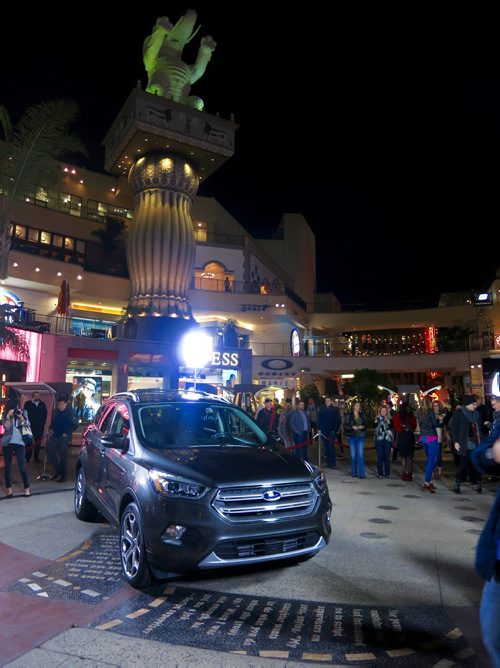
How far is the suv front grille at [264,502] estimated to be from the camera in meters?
4.22

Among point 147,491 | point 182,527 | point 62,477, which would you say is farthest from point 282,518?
point 62,477

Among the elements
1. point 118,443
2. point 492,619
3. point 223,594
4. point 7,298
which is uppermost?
point 7,298

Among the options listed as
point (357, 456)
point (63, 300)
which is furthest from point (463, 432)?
point (63, 300)

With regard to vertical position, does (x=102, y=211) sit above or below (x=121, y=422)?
above

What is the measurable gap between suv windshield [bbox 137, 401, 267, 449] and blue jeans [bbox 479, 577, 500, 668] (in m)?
3.31

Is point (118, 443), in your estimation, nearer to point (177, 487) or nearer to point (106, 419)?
point (177, 487)

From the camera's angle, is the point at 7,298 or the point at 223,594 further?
the point at 7,298

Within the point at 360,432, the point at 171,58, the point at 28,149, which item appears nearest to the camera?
the point at 360,432

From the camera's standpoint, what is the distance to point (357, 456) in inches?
469

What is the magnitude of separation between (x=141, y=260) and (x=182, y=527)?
97.2 feet

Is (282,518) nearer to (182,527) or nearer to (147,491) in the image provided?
(182,527)

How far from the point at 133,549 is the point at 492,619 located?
3295 mm

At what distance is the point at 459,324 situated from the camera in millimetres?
46188

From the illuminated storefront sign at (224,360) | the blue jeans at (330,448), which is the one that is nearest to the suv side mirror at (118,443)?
the blue jeans at (330,448)
